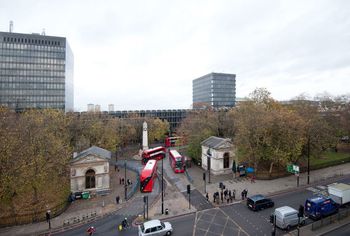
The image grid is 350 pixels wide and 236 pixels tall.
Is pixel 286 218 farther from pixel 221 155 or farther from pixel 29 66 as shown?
pixel 29 66

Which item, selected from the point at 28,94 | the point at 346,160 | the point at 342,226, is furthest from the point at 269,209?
the point at 28,94

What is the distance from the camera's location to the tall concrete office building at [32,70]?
9362cm

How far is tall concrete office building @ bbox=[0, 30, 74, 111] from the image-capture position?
3686 inches

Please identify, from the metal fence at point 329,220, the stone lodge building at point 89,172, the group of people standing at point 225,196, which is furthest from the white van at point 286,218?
the stone lodge building at point 89,172

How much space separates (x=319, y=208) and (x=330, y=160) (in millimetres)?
25759

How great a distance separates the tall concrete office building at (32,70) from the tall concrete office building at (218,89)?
264ft

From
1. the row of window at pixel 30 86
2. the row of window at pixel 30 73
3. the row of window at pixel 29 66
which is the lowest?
the row of window at pixel 30 86

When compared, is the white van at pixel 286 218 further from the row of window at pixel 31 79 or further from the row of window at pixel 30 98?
the row of window at pixel 31 79

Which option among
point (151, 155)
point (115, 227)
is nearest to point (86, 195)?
point (115, 227)

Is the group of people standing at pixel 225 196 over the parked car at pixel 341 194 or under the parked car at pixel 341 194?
under

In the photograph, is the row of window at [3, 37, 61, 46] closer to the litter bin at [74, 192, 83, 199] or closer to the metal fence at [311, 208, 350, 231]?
the litter bin at [74, 192, 83, 199]

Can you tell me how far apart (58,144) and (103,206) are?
399 inches

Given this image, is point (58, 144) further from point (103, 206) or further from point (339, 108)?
point (339, 108)

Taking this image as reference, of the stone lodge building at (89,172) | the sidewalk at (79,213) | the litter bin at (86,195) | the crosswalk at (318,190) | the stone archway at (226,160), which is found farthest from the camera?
the stone archway at (226,160)
